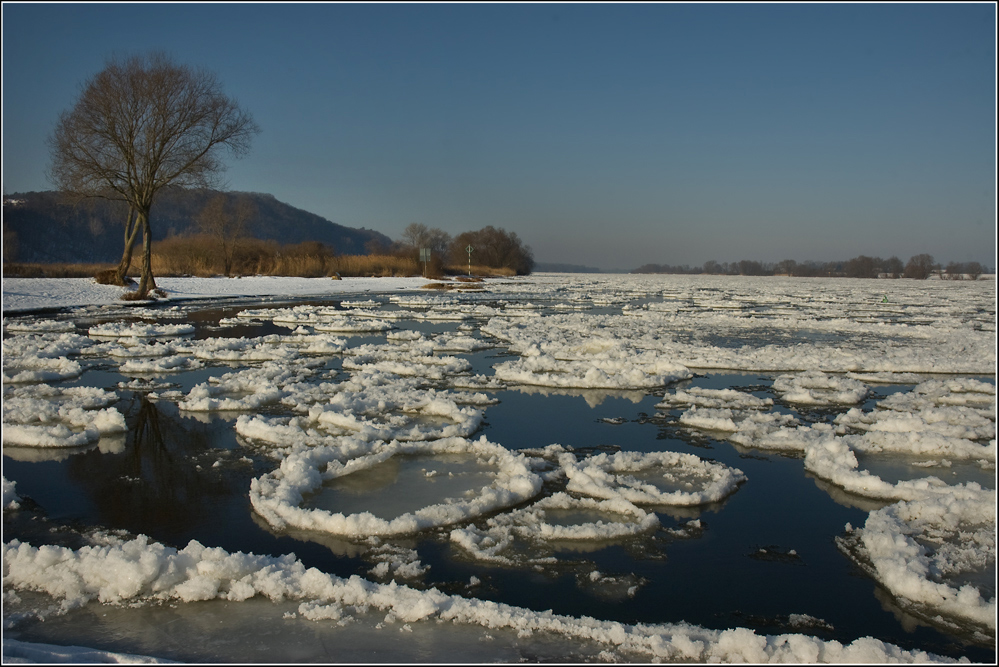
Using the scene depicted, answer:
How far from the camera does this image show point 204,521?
154 inches

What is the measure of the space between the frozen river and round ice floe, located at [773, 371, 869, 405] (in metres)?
0.05

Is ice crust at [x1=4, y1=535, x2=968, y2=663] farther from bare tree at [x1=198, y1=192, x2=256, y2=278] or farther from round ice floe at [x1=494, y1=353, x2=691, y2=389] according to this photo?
bare tree at [x1=198, y1=192, x2=256, y2=278]

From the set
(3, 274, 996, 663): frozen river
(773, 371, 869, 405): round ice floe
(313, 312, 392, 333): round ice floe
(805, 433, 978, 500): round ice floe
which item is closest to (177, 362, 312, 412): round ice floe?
(3, 274, 996, 663): frozen river

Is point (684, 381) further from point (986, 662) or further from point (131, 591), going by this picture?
point (131, 591)

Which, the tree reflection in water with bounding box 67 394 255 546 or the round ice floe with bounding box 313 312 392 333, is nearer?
the tree reflection in water with bounding box 67 394 255 546

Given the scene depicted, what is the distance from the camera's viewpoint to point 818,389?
836 cm

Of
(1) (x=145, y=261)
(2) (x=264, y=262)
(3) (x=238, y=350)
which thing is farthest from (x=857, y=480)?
(2) (x=264, y=262)

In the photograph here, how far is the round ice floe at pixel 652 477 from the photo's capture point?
4.41 meters

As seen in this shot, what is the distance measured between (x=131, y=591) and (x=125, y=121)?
75.2 ft

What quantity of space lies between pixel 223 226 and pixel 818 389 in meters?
46.1

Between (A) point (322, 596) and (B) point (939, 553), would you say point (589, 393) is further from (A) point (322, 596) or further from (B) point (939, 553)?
(A) point (322, 596)

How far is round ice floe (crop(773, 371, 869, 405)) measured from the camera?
7656 mm

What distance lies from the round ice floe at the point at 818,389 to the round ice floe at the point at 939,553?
10.6 ft

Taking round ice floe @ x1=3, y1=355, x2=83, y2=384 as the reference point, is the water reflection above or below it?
below
